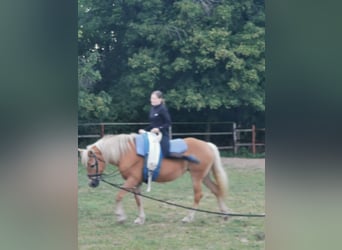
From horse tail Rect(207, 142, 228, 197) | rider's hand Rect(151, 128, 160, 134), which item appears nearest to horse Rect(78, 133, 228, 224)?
horse tail Rect(207, 142, 228, 197)

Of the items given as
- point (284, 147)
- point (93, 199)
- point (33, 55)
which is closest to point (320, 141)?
point (284, 147)

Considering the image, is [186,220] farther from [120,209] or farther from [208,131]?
[208,131]

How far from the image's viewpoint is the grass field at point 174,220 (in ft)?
10.6

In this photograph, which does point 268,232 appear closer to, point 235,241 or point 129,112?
point 235,241

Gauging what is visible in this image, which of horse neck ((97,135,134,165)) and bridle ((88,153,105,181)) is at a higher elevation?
horse neck ((97,135,134,165))

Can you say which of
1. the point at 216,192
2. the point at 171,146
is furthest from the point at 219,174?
the point at 171,146

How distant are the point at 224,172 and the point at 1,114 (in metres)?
1.37

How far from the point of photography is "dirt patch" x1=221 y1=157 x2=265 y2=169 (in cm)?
321

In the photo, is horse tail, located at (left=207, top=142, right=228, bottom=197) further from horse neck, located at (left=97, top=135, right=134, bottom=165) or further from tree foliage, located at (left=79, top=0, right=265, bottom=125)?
horse neck, located at (left=97, top=135, right=134, bottom=165)

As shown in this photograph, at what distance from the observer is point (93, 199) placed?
3244 millimetres

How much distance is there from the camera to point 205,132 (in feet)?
10.6

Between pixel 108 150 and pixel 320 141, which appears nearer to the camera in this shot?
pixel 320 141

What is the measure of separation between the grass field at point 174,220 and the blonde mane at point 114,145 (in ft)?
0.25

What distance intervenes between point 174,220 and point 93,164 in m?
0.61
